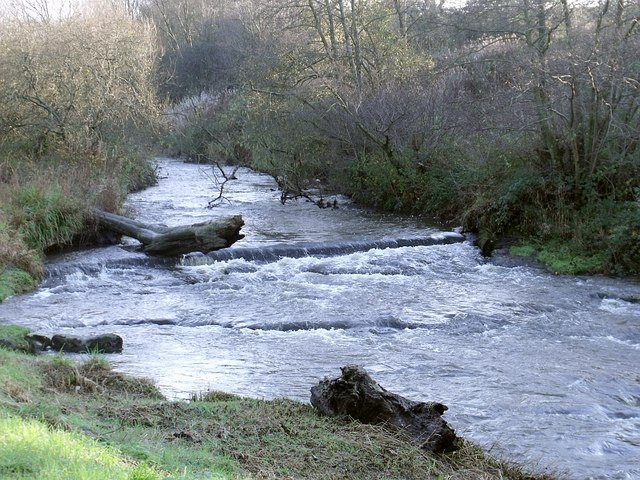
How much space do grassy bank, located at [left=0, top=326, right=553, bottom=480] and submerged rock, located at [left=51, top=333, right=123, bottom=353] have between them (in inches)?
81.5

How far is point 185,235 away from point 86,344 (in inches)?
232

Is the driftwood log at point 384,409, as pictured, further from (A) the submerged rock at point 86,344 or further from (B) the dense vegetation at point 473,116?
(B) the dense vegetation at point 473,116

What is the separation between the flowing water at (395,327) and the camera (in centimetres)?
772

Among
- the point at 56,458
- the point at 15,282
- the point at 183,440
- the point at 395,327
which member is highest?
the point at 56,458

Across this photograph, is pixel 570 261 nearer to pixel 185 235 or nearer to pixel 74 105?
pixel 185 235

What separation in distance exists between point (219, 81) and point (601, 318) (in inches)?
1507

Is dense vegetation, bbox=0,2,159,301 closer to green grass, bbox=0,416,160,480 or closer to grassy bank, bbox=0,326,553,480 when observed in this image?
grassy bank, bbox=0,326,553,480

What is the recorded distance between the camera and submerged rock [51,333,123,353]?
9.41 metres

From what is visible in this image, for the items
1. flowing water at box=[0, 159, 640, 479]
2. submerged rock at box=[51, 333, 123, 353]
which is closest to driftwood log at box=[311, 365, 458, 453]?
flowing water at box=[0, 159, 640, 479]

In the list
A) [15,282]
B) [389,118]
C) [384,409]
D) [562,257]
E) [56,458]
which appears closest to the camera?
[56,458]

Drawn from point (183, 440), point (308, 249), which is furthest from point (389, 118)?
point (183, 440)

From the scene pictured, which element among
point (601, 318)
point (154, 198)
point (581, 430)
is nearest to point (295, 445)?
point (581, 430)

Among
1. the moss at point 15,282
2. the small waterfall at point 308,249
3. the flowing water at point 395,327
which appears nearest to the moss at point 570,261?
the flowing water at point 395,327

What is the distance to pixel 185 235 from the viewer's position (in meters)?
15.2
